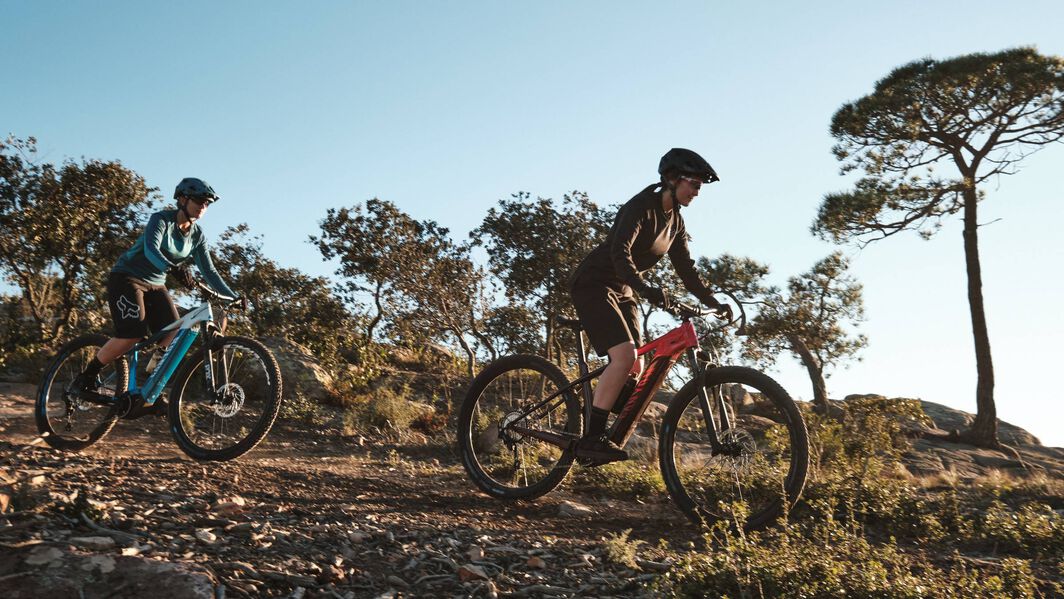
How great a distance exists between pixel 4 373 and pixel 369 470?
31.1 ft

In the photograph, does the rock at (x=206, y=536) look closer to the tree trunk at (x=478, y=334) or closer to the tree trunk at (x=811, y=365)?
the tree trunk at (x=478, y=334)

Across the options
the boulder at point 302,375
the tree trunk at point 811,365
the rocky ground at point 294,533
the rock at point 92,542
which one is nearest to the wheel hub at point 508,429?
the rocky ground at point 294,533

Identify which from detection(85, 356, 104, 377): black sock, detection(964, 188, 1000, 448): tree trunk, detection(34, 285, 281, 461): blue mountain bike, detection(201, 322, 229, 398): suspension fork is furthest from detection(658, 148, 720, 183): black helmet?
detection(964, 188, 1000, 448): tree trunk

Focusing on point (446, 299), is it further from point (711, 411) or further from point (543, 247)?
point (711, 411)

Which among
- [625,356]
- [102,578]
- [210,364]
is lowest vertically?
[102,578]

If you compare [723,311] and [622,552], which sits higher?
[723,311]

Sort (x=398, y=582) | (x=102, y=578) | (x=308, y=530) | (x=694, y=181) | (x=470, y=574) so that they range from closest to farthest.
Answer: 1. (x=102, y=578)
2. (x=398, y=582)
3. (x=470, y=574)
4. (x=308, y=530)
5. (x=694, y=181)

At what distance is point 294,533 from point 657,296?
8.23 feet

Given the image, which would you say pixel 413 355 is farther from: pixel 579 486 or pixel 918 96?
pixel 918 96

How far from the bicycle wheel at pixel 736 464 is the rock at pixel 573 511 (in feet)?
2.20

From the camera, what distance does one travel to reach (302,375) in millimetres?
12820

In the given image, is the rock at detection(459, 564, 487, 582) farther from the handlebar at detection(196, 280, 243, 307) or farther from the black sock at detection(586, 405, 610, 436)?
the handlebar at detection(196, 280, 243, 307)

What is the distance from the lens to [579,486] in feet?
22.3

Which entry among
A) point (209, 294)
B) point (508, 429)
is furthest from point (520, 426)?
point (209, 294)
